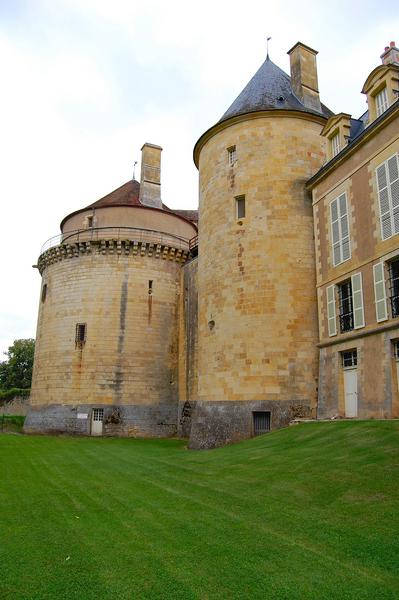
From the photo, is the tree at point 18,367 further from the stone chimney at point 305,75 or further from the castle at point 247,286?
the stone chimney at point 305,75

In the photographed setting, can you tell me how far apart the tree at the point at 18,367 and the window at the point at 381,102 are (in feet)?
131

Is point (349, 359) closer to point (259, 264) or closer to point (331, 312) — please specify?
point (331, 312)

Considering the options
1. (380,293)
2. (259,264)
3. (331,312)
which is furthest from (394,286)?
(259,264)

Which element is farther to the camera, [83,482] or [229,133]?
[229,133]

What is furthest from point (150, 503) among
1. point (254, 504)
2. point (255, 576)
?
point (255, 576)

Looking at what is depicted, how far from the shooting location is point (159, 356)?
22.7 m

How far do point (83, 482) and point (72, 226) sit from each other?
62.9ft

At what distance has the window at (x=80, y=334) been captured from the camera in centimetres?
2244

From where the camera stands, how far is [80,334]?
22.8 meters

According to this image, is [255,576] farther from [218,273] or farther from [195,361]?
[195,361]

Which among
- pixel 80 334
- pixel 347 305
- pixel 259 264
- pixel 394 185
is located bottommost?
pixel 347 305

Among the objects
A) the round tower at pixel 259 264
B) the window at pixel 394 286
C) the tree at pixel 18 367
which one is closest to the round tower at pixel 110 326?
the round tower at pixel 259 264

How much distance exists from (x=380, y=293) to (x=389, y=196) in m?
2.43

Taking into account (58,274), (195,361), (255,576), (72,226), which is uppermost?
(72,226)
